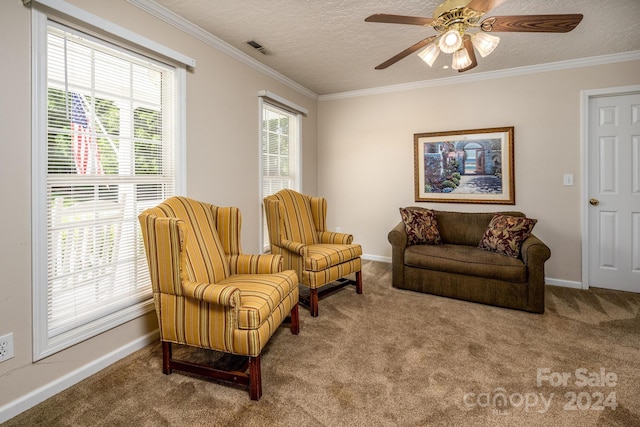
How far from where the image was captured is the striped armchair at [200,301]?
5.60ft

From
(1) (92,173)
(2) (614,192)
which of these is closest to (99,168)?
(1) (92,173)

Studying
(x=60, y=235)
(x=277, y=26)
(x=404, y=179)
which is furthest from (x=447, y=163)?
(x=60, y=235)

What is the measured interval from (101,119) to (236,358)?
1.78 meters

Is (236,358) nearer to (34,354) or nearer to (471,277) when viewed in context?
(34,354)

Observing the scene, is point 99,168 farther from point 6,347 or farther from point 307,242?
point 307,242

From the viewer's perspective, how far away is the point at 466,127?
3.92 metres

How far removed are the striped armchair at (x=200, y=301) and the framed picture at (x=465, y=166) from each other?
8.93 feet

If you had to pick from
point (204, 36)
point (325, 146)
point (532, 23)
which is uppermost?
point (204, 36)

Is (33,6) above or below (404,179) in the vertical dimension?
above

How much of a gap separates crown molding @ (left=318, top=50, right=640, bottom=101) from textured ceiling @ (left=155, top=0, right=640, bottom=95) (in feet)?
0.27

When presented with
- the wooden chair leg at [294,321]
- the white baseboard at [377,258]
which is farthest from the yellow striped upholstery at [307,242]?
the white baseboard at [377,258]

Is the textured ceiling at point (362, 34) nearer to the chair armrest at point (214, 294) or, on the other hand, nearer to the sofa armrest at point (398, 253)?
the sofa armrest at point (398, 253)

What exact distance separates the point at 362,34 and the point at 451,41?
1.03 meters

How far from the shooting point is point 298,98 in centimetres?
432
